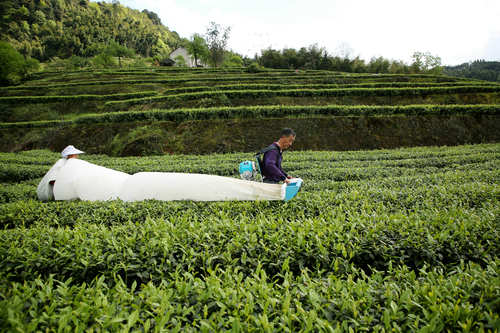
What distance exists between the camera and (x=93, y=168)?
5.35 meters

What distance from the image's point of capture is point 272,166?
463 centimetres

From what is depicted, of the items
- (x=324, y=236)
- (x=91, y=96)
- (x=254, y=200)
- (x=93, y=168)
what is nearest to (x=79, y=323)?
(x=324, y=236)

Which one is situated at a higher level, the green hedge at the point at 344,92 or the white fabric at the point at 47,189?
the green hedge at the point at 344,92

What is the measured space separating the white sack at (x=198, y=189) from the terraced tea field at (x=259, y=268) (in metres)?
0.27

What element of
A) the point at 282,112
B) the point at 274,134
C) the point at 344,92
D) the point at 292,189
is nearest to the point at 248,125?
the point at 274,134

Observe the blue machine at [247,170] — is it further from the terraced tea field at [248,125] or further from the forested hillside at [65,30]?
the forested hillside at [65,30]

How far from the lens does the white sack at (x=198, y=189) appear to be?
166 inches

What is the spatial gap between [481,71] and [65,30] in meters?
157

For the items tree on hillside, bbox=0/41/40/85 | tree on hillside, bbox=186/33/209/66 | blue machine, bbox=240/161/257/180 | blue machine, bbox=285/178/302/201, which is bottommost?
blue machine, bbox=285/178/302/201

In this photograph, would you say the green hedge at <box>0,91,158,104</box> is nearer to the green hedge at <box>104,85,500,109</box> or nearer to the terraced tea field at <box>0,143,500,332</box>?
the green hedge at <box>104,85,500,109</box>

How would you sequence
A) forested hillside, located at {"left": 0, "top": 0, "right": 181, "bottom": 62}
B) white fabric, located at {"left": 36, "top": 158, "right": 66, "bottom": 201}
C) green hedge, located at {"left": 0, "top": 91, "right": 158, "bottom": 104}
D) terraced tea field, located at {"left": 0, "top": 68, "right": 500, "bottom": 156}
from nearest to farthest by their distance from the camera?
white fabric, located at {"left": 36, "top": 158, "right": 66, "bottom": 201}
terraced tea field, located at {"left": 0, "top": 68, "right": 500, "bottom": 156}
green hedge, located at {"left": 0, "top": 91, "right": 158, "bottom": 104}
forested hillside, located at {"left": 0, "top": 0, "right": 181, "bottom": 62}

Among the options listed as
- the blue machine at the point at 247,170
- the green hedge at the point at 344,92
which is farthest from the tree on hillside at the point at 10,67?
the blue machine at the point at 247,170

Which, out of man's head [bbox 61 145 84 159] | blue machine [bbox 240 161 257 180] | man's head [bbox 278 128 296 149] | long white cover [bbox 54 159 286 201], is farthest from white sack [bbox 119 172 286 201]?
man's head [bbox 61 145 84 159]

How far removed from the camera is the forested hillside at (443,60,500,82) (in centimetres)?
5900
